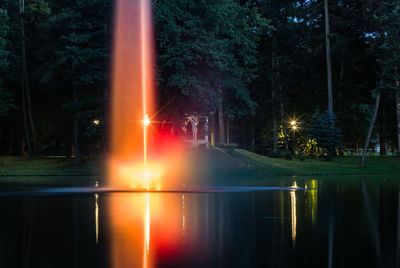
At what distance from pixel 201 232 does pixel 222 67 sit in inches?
1230

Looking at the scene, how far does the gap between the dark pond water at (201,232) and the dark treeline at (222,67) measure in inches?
944

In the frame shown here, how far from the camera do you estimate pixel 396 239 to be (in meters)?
11.7

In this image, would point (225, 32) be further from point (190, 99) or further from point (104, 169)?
point (104, 169)

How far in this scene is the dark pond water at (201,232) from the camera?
31.5 feet

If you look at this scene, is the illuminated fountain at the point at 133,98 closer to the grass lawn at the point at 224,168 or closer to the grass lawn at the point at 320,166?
the grass lawn at the point at 224,168

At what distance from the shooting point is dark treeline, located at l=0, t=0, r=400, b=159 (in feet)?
144

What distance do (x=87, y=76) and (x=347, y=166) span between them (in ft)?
66.9

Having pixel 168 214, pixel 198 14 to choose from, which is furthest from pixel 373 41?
pixel 168 214

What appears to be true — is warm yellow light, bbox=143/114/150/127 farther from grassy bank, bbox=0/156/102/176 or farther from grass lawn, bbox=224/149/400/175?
grass lawn, bbox=224/149/400/175

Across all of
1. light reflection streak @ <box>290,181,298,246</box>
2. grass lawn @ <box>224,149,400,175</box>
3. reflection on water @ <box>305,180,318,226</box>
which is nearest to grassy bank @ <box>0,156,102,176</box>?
grass lawn @ <box>224,149,400,175</box>

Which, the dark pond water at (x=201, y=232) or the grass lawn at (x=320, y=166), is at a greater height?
the grass lawn at (x=320, y=166)

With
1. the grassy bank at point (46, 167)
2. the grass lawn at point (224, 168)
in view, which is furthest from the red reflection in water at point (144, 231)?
the grassy bank at point (46, 167)

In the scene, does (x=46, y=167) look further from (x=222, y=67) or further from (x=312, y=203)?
(x=312, y=203)

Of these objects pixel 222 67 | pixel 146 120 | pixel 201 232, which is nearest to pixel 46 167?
pixel 146 120
